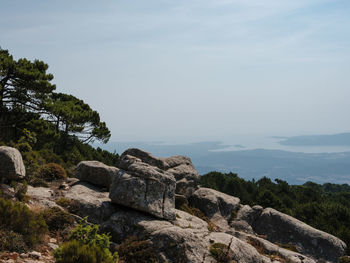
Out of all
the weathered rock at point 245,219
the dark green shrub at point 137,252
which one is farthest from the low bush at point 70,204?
the weathered rock at point 245,219

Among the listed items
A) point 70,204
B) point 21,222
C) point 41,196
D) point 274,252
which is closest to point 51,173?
point 41,196

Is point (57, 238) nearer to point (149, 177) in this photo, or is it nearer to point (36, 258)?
point (36, 258)

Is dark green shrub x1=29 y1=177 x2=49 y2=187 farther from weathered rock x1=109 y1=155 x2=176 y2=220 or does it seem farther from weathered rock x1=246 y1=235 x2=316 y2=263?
weathered rock x1=246 y1=235 x2=316 y2=263

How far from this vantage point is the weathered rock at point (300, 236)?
21547 mm

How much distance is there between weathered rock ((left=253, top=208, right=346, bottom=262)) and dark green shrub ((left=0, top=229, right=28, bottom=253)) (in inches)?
731

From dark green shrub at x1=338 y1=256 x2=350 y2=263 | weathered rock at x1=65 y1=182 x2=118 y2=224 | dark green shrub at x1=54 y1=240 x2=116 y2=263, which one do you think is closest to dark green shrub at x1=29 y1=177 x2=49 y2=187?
weathered rock at x1=65 y1=182 x2=118 y2=224

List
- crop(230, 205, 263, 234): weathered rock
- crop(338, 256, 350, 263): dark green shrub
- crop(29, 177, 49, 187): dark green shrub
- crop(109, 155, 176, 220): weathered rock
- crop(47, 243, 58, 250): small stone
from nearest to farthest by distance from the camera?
1. crop(47, 243, 58, 250): small stone
2. crop(109, 155, 176, 220): weathered rock
3. crop(29, 177, 49, 187): dark green shrub
4. crop(338, 256, 350, 263): dark green shrub
5. crop(230, 205, 263, 234): weathered rock

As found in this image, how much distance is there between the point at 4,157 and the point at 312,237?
21.1m

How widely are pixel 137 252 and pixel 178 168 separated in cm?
1277

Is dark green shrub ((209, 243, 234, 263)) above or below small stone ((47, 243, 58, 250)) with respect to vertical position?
below

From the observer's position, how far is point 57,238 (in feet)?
39.6

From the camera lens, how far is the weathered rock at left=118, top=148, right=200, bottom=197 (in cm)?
2220

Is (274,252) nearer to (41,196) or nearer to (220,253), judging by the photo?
(220,253)

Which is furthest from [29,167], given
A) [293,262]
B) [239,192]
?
[239,192]
